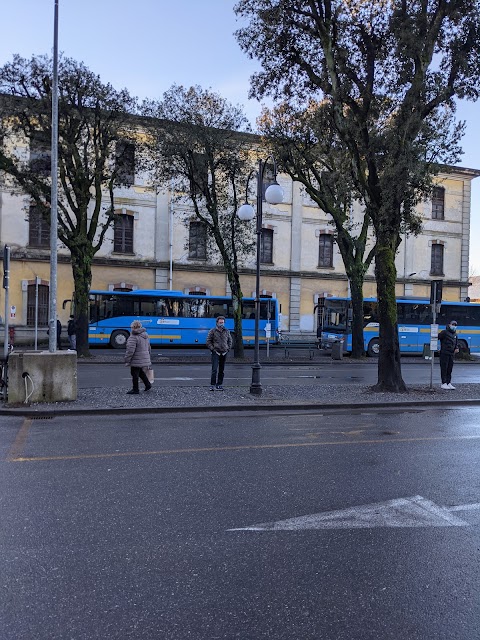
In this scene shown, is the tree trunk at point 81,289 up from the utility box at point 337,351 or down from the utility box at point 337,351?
up

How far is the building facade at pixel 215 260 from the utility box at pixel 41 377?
18.3 meters

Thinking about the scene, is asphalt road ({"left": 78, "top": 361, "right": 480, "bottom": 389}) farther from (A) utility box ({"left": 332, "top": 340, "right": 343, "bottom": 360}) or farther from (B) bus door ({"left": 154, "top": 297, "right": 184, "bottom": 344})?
(B) bus door ({"left": 154, "top": 297, "right": 184, "bottom": 344})

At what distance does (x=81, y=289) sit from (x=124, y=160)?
17.9ft

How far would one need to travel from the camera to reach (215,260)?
3409 centimetres

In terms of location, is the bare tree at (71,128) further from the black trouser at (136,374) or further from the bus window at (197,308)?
the black trouser at (136,374)

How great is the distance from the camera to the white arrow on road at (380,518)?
443cm

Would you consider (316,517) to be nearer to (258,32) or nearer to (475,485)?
(475,485)

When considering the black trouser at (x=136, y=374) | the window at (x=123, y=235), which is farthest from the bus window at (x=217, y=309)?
the black trouser at (x=136, y=374)

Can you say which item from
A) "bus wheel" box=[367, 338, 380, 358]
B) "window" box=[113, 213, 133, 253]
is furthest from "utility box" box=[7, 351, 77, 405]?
"window" box=[113, 213, 133, 253]

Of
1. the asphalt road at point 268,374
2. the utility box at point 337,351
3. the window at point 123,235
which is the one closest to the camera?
the asphalt road at point 268,374

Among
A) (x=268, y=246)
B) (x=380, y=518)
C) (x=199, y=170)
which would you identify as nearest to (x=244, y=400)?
(x=380, y=518)

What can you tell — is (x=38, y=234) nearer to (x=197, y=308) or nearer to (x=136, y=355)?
(x=197, y=308)

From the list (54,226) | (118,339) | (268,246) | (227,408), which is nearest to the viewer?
(227,408)

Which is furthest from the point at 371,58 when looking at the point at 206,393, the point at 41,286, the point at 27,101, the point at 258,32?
the point at 41,286
